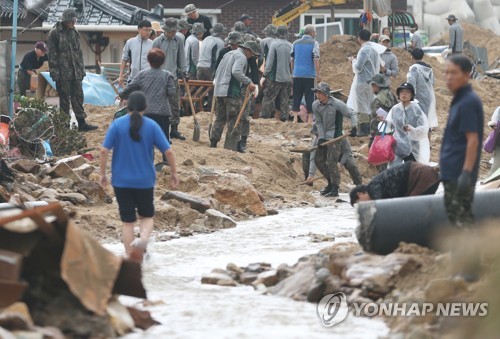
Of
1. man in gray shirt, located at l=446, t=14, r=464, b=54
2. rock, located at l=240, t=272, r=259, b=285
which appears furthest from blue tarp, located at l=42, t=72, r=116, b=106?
rock, located at l=240, t=272, r=259, b=285

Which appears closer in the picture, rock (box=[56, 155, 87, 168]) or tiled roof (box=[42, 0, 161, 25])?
rock (box=[56, 155, 87, 168])

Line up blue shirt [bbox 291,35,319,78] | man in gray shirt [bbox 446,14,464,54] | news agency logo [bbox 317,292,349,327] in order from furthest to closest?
man in gray shirt [bbox 446,14,464,54] → blue shirt [bbox 291,35,319,78] → news agency logo [bbox 317,292,349,327]

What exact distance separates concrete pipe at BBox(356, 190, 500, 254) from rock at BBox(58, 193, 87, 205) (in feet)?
18.6

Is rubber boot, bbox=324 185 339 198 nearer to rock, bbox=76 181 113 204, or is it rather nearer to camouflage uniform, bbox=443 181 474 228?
rock, bbox=76 181 113 204

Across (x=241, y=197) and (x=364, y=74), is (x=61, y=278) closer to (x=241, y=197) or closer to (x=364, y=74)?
(x=241, y=197)

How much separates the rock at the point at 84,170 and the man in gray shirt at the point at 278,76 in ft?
27.3

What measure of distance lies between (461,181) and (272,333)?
175 centimetres

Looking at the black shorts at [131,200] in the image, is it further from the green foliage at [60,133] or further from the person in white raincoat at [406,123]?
the green foliage at [60,133]

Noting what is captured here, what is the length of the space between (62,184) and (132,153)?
4.95 metres

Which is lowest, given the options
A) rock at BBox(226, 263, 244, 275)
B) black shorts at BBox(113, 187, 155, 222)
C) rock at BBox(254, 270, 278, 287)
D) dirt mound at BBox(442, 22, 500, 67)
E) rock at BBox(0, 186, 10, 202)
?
dirt mound at BBox(442, 22, 500, 67)

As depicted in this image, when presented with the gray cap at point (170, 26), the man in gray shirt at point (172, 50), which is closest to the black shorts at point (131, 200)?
the man in gray shirt at point (172, 50)

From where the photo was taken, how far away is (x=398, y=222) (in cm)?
1101

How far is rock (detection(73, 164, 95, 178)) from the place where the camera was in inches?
673

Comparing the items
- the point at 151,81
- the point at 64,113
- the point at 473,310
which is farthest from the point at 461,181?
the point at 64,113
